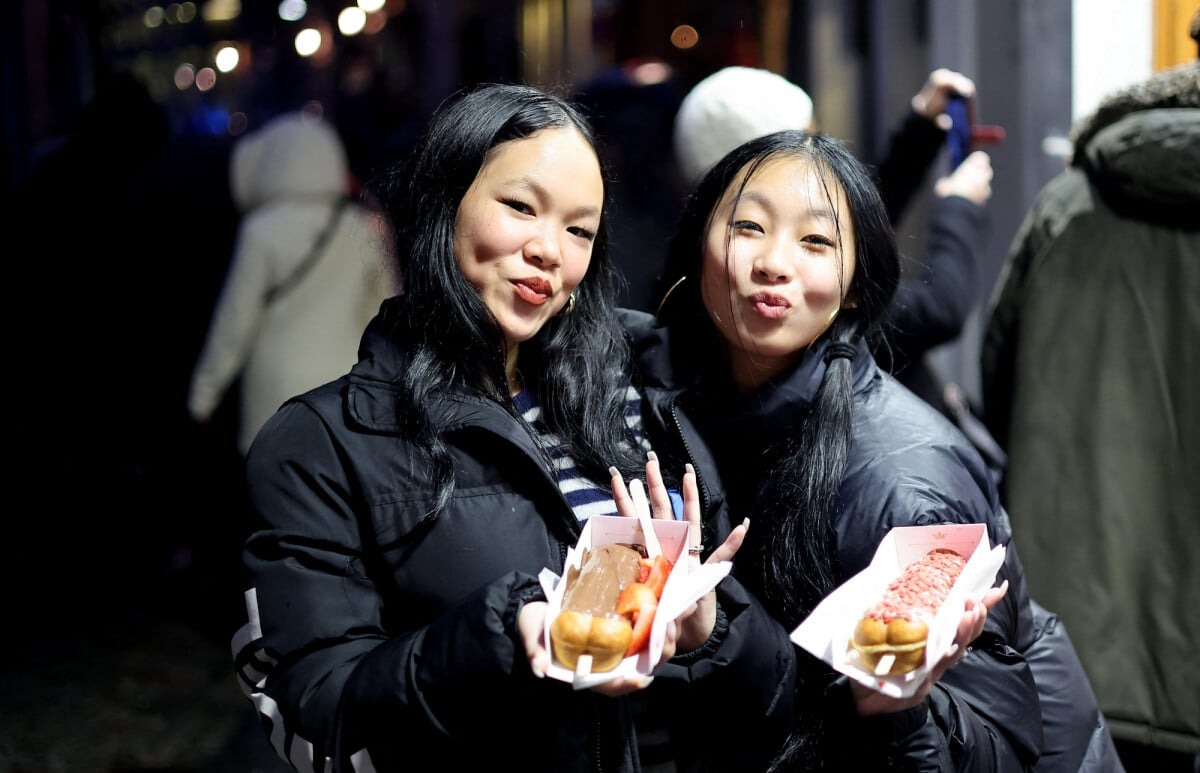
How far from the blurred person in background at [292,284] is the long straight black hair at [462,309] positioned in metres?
2.28

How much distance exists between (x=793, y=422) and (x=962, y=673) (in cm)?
51

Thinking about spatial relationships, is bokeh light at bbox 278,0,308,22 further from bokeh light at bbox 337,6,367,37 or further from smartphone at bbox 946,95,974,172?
smartphone at bbox 946,95,974,172

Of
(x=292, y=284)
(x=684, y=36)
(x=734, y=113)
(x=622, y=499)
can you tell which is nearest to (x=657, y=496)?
(x=622, y=499)

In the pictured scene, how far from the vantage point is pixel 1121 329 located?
3.15 metres

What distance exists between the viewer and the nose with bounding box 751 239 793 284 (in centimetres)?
209

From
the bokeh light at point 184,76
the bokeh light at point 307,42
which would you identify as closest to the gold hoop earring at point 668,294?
the bokeh light at point 184,76

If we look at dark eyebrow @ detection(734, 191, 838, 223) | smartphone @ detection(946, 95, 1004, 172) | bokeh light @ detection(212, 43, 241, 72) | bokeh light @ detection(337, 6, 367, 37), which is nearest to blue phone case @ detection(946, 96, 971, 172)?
smartphone @ detection(946, 95, 1004, 172)

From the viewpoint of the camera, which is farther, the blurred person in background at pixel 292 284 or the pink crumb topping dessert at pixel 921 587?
the blurred person in background at pixel 292 284

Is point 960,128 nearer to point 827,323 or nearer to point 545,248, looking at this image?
point 827,323

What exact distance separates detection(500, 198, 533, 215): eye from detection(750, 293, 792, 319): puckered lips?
0.43m

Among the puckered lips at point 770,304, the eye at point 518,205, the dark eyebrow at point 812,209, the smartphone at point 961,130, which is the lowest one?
the puckered lips at point 770,304

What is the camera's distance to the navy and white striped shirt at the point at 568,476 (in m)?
1.98

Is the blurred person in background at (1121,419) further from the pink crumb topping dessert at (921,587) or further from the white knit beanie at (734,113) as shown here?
the pink crumb topping dessert at (921,587)

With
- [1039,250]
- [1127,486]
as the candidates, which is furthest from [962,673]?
[1039,250]
